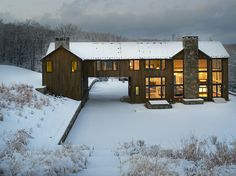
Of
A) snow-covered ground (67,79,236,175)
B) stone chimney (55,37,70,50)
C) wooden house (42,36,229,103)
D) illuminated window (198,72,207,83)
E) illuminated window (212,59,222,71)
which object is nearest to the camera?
snow-covered ground (67,79,236,175)

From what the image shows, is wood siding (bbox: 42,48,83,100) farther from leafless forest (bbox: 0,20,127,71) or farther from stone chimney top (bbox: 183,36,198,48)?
leafless forest (bbox: 0,20,127,71)

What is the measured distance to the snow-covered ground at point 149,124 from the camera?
17422 mm

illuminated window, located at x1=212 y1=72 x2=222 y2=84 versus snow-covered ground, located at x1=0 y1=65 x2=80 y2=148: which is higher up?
illuminated window, located at x1=212 y1=72 x2=222 y2=84

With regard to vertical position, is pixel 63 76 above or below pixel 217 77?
above

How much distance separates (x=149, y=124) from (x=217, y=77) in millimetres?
15294

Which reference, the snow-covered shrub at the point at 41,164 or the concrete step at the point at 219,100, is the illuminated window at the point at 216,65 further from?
the snow-covered shrub at the point at 41,164

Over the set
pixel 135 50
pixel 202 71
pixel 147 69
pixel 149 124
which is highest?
pixel 135 50

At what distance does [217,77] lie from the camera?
1332 inches

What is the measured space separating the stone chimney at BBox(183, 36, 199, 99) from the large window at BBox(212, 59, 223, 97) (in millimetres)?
2184

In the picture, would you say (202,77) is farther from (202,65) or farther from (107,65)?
(107,65)

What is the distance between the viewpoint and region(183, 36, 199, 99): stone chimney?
3266 centimetres

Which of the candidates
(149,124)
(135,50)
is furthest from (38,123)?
(135,50)

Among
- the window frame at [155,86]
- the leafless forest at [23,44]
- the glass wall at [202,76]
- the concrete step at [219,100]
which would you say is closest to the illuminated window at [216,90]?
the glass wall at [202,76]

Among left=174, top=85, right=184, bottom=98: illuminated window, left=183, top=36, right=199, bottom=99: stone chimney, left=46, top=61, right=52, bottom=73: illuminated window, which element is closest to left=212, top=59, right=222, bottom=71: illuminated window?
left=183, top=36, right=199, bottom=99: stone chimney
